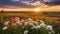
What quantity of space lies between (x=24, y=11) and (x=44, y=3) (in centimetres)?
19

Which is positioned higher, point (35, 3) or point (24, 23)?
point (35, 3)

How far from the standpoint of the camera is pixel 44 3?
1627mm

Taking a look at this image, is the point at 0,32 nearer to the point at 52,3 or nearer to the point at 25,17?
the point at 25,17

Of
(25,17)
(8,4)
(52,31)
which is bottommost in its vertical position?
(52,31)

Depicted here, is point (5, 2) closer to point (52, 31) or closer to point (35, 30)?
point (35, 30)

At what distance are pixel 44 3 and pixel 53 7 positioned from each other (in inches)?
3.5

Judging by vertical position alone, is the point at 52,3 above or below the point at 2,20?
above

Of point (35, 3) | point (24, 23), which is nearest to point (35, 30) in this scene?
point (24, 23)

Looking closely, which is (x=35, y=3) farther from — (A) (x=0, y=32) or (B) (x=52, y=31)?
(A) (x=0, y=32)

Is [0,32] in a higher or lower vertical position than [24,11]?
lower

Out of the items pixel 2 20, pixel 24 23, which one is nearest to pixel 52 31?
pixel 24 23

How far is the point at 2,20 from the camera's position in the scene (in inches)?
63.7

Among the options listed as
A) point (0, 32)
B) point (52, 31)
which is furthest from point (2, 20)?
point (52, 31)

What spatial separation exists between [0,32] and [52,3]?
532 mm
